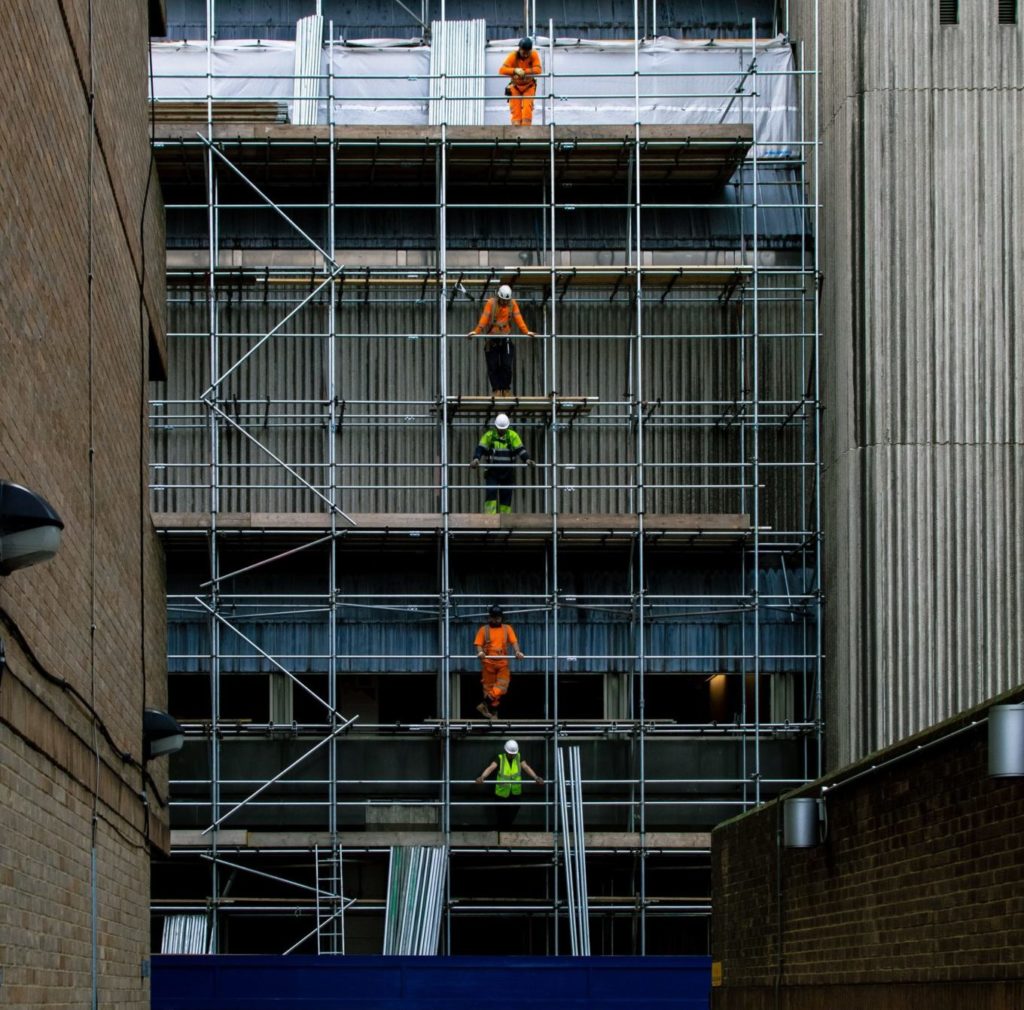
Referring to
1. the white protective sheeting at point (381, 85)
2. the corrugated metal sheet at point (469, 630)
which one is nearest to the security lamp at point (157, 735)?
the corrugated metal sheet at point (469, 630)

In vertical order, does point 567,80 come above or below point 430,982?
above

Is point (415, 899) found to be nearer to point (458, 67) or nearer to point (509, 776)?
point (509, 776)

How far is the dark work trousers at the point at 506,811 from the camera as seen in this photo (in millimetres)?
27719

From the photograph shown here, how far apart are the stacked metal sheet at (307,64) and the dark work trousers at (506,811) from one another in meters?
10.4

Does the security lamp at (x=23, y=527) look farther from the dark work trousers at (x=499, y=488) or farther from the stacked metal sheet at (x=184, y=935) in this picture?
the dark work trousers at (x=499, y=488)

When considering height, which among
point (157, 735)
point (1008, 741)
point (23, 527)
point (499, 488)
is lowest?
point (1008, 741)

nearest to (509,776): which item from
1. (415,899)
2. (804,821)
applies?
(415,899)

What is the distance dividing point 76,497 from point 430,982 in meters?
13.4

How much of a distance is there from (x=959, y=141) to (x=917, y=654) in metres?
6.90

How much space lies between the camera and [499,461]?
28203 mm

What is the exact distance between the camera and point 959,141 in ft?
89.2

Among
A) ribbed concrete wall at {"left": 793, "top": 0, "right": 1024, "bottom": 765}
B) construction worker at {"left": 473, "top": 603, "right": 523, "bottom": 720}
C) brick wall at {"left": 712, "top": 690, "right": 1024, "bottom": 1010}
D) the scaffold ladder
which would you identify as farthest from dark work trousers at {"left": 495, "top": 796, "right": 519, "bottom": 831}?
brick wall at {"left": 712, "top": 690, "right": 1024, "bottom": 1010}

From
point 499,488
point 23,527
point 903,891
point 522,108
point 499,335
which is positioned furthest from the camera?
→ point 522,108

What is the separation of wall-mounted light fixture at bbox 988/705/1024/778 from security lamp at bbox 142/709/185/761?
28.5ft
